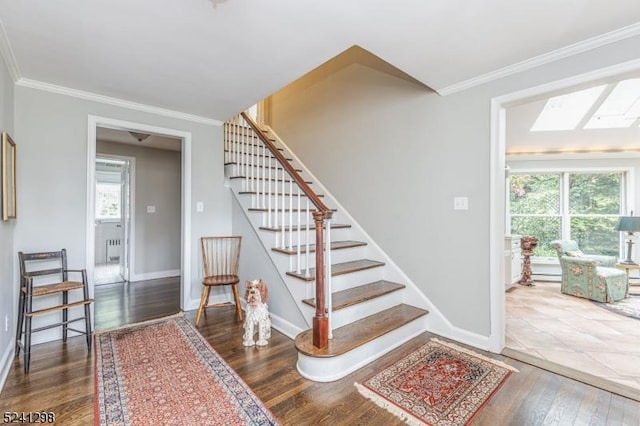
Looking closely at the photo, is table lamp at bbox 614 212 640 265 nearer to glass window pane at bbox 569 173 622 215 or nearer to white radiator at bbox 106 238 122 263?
glass window pane at bbox 569 173 622 215

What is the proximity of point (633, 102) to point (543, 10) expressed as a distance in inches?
153

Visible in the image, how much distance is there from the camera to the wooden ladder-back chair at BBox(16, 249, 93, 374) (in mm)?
2182

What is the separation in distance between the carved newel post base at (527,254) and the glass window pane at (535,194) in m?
0.82

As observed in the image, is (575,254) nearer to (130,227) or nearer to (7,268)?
(7,268)

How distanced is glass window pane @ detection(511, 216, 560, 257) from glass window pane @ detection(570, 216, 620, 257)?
268mm

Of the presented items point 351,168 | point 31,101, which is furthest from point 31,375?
point 351,168

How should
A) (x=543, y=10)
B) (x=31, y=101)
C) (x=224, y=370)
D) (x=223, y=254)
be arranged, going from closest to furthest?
(x=543, y=10) → (x=224, y=370) → (x=31, y=101) → (x=223, y=254)

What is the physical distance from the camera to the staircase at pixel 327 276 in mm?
2127

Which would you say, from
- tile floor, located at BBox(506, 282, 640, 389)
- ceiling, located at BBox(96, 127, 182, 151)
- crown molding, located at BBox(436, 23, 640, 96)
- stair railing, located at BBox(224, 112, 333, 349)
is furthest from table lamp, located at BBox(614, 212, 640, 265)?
ceiling, located at BBox(96, 127, 182, 151)

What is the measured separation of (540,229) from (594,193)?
40.9 inches

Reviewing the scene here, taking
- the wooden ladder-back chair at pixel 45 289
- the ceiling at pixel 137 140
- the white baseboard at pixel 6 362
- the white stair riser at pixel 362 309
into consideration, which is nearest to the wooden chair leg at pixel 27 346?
the wooden ladder-back chair at pixel 45 289

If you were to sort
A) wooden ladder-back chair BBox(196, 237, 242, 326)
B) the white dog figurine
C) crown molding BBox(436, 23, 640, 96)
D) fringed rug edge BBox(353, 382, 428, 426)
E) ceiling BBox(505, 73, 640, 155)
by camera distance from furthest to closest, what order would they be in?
ceiling BBox(505, 73, 640, 155)
wooden ladder-back chair BBox(196, 237, 242, 326)
the white dog figurine
crown molding BBox(436, 23, 640, 96)
fringed rug edge BBox(353, 382, 428, 426)

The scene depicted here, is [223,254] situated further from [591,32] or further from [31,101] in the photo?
[591,32]

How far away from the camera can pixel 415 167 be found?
295cm
